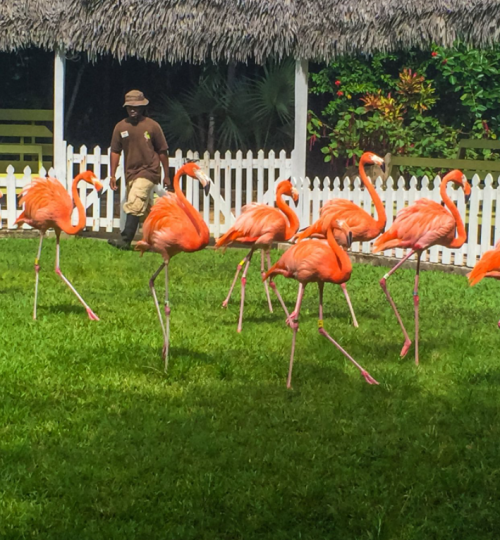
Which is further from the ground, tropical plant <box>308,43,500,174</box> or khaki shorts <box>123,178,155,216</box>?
tropical plant <box>308,43,500,174</box>

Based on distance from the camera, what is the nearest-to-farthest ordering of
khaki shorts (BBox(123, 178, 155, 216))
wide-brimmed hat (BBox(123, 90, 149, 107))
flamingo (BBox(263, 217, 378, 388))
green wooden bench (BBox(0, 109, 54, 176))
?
1. flamingo (BBox(263, 217, 378, 388))
2. wide-brimmed hat (BBox(123, 90, 149, 107))
3. khaki shorts (BBox(123, 178, 155, 216))
4. green wooden bench (BBox(0, 109, 54, 176))

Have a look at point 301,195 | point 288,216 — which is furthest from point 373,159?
point 301,195

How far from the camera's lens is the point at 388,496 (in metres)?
5.07

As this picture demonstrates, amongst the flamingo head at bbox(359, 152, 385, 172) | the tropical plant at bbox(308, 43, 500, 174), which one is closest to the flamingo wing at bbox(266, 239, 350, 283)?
the flamingo head at bbox(359, 152, 385, 172)

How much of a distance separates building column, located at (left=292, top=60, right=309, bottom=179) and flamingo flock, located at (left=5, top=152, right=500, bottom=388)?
17.1 ft

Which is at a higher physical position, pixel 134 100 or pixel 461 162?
pixel 134 100

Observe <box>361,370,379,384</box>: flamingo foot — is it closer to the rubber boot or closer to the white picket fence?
the white picket fence

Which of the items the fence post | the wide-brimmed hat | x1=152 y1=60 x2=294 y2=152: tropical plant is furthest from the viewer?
x1=152 y1=60 x2=294 y2=152: tropical plant

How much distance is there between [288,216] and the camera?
9.04m

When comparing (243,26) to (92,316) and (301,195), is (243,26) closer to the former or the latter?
(301,195)

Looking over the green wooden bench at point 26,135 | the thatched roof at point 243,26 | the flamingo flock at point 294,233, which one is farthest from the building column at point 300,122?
the flamingo flock at point 294,233

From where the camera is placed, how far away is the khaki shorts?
1369 centimetres

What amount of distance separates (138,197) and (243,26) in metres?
3.08

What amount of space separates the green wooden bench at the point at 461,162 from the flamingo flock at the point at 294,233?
7469 millimetres
